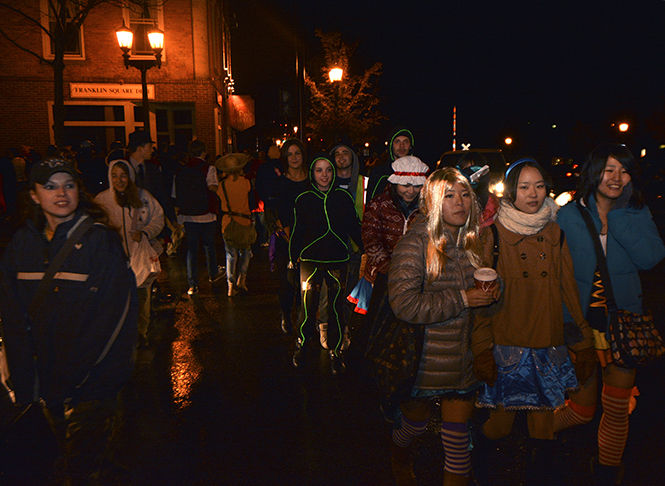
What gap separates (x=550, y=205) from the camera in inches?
135

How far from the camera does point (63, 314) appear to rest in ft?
10.1

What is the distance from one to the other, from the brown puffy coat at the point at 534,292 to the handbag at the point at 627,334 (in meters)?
0.22

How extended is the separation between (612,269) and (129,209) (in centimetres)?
435

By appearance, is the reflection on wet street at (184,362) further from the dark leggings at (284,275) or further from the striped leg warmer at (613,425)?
the striped leg warmer at (613,425)

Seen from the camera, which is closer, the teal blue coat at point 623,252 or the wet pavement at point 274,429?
the teal blue coat at point 623,252

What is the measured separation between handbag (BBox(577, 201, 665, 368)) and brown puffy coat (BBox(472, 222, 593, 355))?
0.73 ft

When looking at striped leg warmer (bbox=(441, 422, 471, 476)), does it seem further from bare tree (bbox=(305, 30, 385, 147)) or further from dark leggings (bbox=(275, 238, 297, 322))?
bare tree (bbox=(305, 30, 385, 147))

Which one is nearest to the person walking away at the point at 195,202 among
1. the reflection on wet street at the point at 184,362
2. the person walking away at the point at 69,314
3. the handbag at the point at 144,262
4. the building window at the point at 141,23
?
the reflection on wet street at the point at 184,362

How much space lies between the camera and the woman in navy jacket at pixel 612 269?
354 cm

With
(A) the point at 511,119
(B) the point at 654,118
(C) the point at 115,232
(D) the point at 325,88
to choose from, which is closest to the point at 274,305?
(C) the point at 115,232

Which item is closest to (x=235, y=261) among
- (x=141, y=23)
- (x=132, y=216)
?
(x=132, y=216)

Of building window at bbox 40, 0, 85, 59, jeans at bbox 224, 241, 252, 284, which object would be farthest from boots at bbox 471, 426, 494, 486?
building window at bbox 40, 0, 85, 59

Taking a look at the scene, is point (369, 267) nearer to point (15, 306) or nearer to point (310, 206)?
point (310, 206)

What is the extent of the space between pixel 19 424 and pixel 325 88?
32.7m
